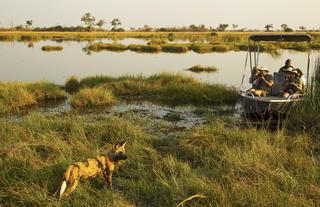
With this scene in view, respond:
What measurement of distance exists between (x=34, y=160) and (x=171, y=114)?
5.98 m

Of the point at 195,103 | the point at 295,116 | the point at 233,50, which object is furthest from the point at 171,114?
the point at 233,50

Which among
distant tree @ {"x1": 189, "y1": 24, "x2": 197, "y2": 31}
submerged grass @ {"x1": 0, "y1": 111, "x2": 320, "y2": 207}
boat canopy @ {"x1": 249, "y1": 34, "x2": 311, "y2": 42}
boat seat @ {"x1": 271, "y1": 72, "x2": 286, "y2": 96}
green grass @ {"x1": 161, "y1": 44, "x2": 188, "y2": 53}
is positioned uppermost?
distant tree @ {"x1": 189, "y1": 24, "x2": 197, "y2": 31}

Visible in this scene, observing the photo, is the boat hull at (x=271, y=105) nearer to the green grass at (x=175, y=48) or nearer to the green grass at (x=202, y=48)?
the green grass at (x=175, y=48)

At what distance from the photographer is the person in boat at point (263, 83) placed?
994cm

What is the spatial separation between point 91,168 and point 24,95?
8931 millimetres

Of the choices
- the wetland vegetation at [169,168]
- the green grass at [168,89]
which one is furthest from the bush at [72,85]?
the wetland vegetation at [169,168]

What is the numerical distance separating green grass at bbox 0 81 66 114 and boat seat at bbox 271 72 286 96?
31.4 ft

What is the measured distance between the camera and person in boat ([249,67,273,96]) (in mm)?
9938

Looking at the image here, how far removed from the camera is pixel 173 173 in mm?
4867

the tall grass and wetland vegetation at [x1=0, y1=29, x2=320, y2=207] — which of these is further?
the tall grass

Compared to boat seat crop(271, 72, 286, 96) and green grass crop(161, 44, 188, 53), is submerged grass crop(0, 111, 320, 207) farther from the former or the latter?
green grass crop(161, 44, 188, 53)

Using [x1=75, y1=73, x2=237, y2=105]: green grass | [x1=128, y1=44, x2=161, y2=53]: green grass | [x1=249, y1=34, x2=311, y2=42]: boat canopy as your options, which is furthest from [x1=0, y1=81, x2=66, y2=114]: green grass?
[x1=128, y1=44, x2=161, y2=53]: green grass

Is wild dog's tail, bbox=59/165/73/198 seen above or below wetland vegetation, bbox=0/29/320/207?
above

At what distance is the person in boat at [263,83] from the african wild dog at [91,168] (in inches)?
285
